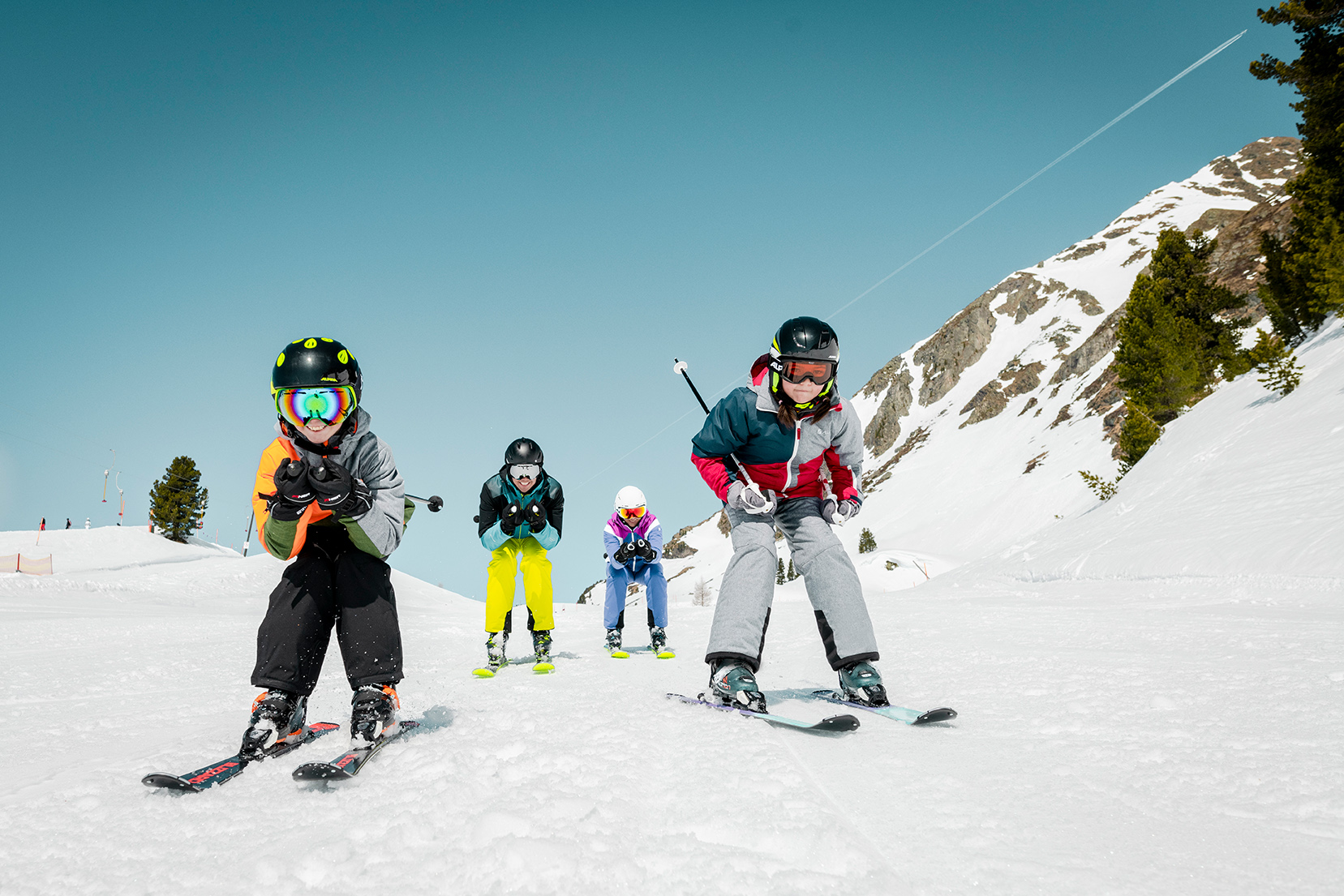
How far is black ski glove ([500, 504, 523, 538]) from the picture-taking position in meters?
5.99

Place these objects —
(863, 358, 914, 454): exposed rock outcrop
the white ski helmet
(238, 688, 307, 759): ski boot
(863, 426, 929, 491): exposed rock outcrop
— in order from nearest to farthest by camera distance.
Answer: (238, 688, 307, 759): ski boot
the white ski helmet
(863, 426, 929, 491): exposed rock outcrop
(863, 358, 914, 454): exposed rock outcrop

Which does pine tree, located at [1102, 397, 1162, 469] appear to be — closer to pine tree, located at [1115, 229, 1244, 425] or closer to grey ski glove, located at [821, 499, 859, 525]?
pine tree, located at [1115, 229, 1244, 425]

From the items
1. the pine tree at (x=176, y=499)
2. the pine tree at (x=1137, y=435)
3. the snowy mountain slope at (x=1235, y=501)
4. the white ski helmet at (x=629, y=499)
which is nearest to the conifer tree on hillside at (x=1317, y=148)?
the snowy mountain slope at (x=1235, y=501)

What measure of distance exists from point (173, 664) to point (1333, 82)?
25585mm

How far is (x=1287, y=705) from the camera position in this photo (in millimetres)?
2498

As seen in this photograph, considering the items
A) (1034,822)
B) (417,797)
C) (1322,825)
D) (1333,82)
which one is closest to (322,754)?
(417,797)

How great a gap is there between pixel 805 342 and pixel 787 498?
2.62 feet

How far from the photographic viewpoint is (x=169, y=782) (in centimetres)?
181

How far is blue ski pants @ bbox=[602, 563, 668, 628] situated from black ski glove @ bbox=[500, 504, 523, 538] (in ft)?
4.64

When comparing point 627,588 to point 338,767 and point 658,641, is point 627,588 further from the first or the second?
point 338,767

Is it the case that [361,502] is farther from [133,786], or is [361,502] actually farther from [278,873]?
[278,873]

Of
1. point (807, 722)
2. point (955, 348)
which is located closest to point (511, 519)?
point (807, 722)

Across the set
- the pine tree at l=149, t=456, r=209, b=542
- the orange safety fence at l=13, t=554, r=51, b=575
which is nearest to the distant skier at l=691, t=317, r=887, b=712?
the orange safety fence at l=13, t=554, r=51, b=575

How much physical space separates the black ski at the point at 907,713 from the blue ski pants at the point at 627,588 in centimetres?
384
